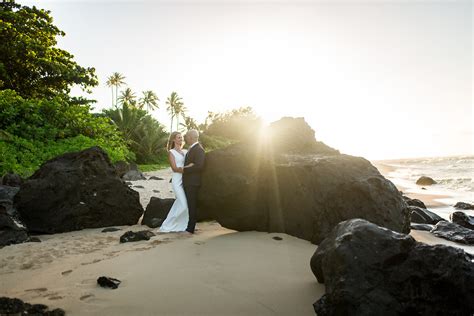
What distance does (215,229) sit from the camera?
7.08 m

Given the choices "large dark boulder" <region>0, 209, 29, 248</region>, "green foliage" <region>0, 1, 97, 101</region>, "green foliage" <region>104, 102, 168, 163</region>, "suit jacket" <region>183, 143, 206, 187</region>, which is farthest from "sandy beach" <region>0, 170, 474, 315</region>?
"green foliage" <region>104, 102, 168, 163</region>

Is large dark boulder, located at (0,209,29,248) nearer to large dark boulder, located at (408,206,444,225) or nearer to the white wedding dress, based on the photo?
the white wedding dress

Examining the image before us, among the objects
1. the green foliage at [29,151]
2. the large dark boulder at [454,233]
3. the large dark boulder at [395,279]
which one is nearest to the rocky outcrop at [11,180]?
the green foliage at [29,151]

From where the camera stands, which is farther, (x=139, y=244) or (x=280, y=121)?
(x=280, y=121)

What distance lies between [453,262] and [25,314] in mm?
3477

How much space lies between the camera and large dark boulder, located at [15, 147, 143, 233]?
6641 millimetres

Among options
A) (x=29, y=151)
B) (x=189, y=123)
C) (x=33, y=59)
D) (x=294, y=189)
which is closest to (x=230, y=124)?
(x=189, y=123)

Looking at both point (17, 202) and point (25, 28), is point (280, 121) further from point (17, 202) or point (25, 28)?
point (25, 28)

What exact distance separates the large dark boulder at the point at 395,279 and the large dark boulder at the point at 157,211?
17.5ft

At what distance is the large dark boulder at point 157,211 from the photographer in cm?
758

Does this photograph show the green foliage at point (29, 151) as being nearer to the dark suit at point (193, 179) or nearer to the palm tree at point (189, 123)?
the dark suit at point (193, 179)

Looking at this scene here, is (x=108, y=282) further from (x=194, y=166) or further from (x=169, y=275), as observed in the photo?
(x=194, y=166)

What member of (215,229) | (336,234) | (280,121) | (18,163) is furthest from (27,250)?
(18,163)

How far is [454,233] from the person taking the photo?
22.9 ft
